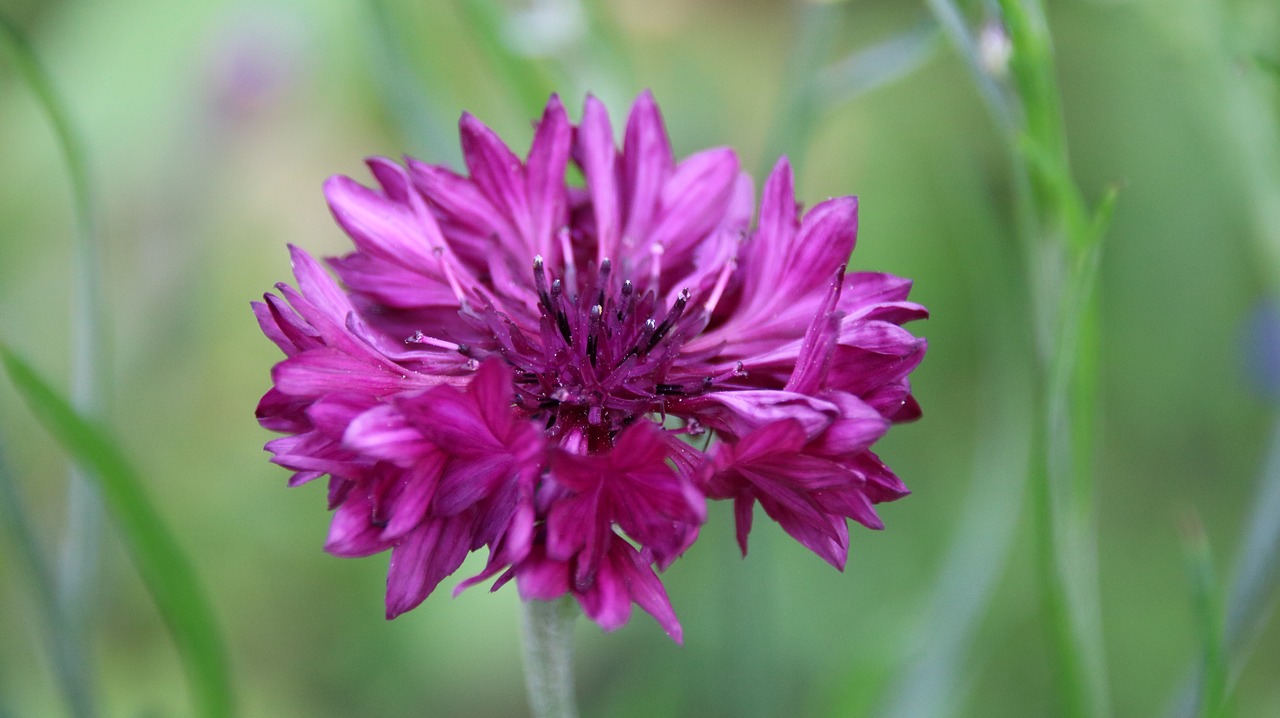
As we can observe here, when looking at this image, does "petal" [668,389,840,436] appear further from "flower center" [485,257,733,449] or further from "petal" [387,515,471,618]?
"petal" [387,515,471,618]

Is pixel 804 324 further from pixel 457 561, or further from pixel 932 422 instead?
pixel 932 422

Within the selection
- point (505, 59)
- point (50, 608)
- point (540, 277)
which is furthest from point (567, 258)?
point (50, 608)

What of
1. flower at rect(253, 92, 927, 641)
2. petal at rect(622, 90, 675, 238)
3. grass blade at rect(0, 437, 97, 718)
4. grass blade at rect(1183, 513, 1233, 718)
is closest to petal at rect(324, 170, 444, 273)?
flower at rect(253, 92, 927, 641)

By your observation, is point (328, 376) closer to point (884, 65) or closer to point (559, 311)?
point (559, 311)

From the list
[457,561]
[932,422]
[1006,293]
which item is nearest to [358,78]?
[932,422]

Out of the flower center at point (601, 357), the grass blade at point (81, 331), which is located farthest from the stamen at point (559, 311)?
the grass blade at point (81, 331)

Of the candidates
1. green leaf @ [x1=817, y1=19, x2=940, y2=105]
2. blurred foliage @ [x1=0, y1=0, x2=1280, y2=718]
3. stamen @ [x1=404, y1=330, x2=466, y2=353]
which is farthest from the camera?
blurred foliage @ [x1=0, y1=0, x2=1280, y2=718]

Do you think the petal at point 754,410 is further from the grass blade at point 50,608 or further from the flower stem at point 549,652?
the grass blade at point 50,608
